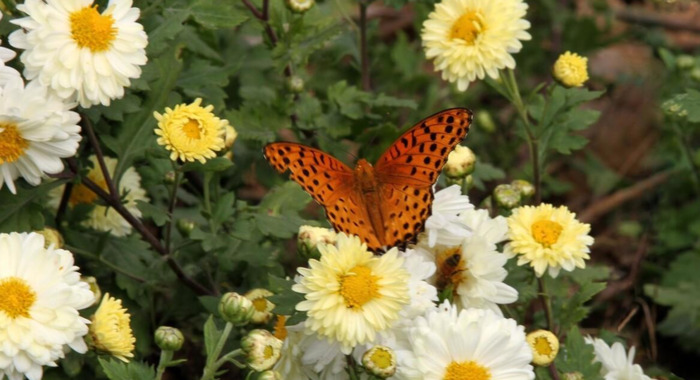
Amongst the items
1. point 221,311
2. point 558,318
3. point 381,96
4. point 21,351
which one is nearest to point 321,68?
point 381,96

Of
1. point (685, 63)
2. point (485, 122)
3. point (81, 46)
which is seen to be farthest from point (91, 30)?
point (685, 63)

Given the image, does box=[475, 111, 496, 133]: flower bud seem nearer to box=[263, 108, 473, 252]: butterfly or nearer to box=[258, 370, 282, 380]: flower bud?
box=[263, 108, 473, 252]: butterfly

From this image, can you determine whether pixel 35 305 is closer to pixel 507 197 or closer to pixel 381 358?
pixel 381 358

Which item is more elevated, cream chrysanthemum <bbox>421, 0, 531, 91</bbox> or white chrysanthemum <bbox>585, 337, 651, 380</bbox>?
cream chrysanthemum <bbox>421, 0, 531, 91</bbox>

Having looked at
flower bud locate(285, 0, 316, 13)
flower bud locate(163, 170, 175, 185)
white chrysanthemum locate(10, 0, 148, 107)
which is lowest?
flower bud locate(163, 170, 175, 185)

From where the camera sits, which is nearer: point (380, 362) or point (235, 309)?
point (380, 362)

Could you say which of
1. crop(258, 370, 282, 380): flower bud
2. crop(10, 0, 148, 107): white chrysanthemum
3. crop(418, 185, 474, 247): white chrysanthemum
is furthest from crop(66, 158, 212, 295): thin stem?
crop(418, 185, 474, 247): white chrysanthemum

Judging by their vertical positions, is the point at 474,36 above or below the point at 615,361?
above

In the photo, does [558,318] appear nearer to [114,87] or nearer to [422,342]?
[422,342]
